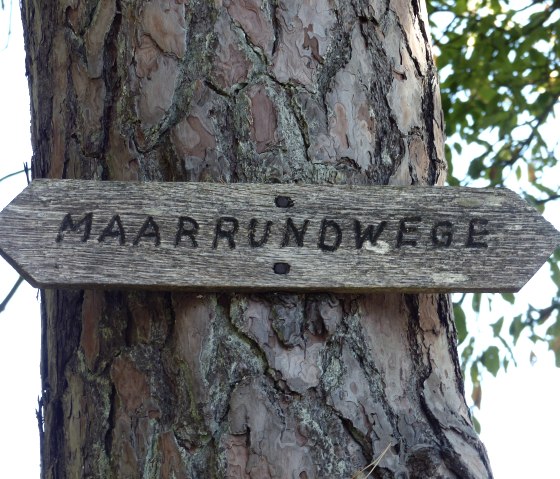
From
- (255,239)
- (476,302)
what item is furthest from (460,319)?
(255,239)

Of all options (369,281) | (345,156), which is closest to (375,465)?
(369,281)

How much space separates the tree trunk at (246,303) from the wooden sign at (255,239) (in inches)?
1.9

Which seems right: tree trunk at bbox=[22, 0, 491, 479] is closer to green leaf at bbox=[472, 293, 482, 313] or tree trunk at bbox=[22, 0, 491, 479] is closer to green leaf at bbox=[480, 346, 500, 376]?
→ green leaf at bbox=[472, 293, 482, 313]

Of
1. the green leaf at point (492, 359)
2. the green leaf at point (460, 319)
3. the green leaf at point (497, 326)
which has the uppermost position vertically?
the green leaf at point (460, 319)

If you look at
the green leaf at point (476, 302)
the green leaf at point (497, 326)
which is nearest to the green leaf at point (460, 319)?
the green leaf at point (476, 302)

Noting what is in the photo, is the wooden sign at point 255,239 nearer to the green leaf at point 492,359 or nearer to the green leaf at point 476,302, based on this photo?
the green leaf at point 476,302

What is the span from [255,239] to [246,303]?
0.36ft

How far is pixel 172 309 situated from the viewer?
59.1 inches

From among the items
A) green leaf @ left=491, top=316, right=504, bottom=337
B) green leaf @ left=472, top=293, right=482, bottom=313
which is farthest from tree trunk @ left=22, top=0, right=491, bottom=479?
green leaf @ left=491, top=316, right=504, bottom=337

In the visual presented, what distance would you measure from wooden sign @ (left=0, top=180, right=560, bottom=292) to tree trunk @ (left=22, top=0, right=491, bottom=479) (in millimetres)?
47

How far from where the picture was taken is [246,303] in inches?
58.3

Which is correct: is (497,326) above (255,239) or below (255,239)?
below

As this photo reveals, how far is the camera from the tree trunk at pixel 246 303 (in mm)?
1436

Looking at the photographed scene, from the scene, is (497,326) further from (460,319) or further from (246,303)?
(246,303)
